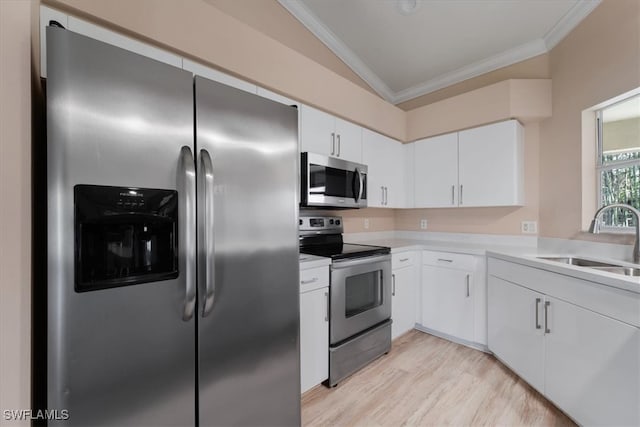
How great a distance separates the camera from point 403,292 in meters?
2.58

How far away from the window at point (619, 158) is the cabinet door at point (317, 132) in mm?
2098

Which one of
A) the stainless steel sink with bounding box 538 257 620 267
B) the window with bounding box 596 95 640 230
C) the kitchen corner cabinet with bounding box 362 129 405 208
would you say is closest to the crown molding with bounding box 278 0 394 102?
the kitchen corner cabinet with bounding box 362 129 405 208

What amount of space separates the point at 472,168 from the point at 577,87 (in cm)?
95

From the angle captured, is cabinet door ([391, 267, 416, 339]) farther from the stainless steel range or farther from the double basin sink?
the double basin sink

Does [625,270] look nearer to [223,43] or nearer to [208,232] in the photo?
[208,232]

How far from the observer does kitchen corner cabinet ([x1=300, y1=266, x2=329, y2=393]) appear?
5.56 feet

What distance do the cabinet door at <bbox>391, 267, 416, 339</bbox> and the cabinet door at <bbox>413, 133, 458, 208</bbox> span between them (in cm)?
83

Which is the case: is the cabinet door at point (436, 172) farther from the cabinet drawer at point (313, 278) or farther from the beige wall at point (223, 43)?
the cabinet drawer at point (313, 278)

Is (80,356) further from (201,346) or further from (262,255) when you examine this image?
(262,255)

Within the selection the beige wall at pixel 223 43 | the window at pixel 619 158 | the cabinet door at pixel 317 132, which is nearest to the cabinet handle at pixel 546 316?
the window at pixel 619 158

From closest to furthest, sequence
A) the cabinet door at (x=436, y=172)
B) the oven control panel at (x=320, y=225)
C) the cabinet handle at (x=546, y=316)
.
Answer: the cabinet handle at (x=546, y=316) → the oven control panel at (x=320, y=225) → the cabinet door at (x=436, y=172)

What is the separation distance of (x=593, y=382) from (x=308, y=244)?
1.86 metres

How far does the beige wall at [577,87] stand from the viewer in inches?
70.8

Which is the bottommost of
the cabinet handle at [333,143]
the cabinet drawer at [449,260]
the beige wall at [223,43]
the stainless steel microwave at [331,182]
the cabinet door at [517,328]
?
the cabinet door at [517,328]
